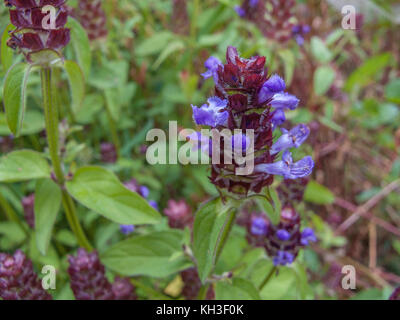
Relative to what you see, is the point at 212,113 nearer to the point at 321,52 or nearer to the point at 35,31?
the point at 35,31

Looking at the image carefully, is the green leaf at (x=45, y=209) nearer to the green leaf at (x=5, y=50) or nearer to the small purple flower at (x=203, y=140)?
the green leaf at (x=5, y=50)

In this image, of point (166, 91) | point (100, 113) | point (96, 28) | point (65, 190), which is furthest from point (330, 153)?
point (65, 190)

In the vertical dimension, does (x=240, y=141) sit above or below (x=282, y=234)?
above

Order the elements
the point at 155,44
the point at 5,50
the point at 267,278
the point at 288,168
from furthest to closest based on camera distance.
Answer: the point at 155,44 → the point at 267,278 → the point at 5,50 → the point at 288,168

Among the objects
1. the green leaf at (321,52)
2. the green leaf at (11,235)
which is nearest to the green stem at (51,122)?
the green leaf at (11,235)

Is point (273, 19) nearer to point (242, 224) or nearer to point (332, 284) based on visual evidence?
point (242, 224)

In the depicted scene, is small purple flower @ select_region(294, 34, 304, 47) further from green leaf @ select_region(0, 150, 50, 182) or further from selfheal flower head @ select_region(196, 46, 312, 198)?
green leaf @ select_region(0, 150, 50, 182)

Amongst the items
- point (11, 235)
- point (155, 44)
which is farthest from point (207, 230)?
point (155, 44)
